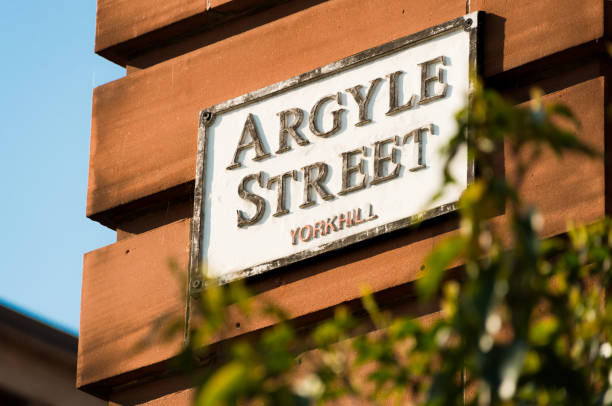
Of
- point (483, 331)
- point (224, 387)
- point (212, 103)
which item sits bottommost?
point (224, 387)

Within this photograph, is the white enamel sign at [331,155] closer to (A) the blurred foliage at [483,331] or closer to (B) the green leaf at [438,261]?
(A) the blurred foliage at [483,331]

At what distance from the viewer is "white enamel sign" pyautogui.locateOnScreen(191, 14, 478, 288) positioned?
6.27 m

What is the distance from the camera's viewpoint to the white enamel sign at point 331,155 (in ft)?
20.6

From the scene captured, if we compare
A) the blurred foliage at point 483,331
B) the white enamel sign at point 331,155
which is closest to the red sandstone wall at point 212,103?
the white enamel sign at point 331,155

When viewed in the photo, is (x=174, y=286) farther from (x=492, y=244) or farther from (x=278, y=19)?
(x=492, y=244)

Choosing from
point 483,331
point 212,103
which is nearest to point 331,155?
point 212,103

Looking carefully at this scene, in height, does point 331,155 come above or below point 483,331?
above

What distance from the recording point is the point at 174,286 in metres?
6.90

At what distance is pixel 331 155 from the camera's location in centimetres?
655

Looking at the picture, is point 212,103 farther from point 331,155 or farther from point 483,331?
point 483,331

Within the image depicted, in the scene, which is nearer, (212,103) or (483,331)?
(483,331)

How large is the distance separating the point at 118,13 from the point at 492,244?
4.95m

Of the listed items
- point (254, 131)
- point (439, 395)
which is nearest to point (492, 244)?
point (439, 395)

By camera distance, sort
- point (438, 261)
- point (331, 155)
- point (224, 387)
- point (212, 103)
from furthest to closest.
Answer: point (212, 103) → point (331, 155) → point (438, 261) → point (224, 387)
